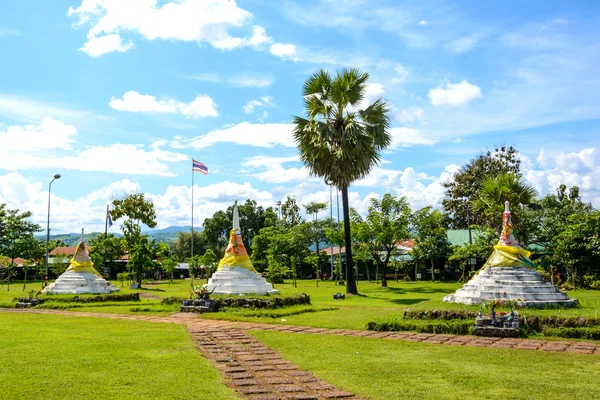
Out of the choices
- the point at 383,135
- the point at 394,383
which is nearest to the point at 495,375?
the point at 394,383

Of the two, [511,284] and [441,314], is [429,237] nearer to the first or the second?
[511,284]

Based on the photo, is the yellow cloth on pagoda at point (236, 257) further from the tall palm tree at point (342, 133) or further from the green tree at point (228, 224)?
the green tree at point (228, 224)

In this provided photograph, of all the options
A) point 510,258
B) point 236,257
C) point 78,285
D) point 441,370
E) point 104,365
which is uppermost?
point 236,257

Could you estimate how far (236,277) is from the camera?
76.7ft

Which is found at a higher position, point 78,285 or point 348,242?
point 348,242

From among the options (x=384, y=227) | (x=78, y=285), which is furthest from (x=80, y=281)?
(x=384, y=227)

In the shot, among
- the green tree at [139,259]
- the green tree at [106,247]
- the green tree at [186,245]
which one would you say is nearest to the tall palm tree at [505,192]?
the green tree at [139,259]

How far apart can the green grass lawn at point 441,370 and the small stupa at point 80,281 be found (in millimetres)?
18858

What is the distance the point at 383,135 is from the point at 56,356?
20620 millimetres

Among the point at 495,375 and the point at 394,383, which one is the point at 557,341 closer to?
the point at 495,375

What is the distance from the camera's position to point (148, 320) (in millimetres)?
17062

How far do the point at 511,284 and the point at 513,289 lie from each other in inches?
8.2

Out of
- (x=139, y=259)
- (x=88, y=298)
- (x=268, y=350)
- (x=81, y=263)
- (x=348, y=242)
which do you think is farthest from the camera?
(x=139, y=259)

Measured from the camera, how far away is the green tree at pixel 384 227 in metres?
35.1
